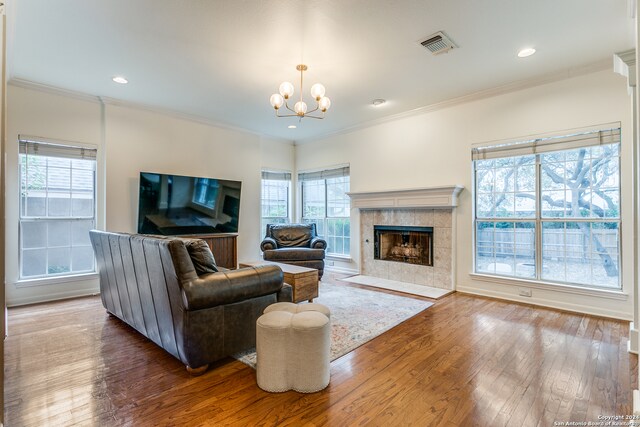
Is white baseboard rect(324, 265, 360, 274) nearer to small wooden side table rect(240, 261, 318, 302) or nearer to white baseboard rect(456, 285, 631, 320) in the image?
white baseboard rect(456, 285, 631, 320)

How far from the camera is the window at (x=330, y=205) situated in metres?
6.33

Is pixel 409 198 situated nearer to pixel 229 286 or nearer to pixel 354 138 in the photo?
pixel 354 138

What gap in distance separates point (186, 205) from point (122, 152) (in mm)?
1197

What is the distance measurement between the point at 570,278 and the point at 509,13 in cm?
313

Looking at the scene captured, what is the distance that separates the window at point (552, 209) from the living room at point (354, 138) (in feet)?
0.40

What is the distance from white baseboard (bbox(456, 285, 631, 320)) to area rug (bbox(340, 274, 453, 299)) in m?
0.34

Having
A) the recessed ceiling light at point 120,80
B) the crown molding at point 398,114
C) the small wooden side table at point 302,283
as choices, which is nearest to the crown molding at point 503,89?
the crown molding at point 398,114

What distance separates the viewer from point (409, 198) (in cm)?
503

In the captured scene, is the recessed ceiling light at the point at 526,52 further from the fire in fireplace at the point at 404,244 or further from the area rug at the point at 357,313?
the area rug at the point at 357,313

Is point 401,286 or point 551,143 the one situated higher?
point 551,143

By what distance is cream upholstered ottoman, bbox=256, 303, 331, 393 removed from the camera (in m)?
2.01

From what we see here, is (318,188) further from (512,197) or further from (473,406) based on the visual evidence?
(473,406)

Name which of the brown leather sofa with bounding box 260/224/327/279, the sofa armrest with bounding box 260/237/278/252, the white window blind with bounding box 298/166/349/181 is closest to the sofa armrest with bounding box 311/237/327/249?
the brown leather sofa with bounding box 260/224/327/279

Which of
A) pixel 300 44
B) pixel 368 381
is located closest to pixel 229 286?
pixel 368 381
